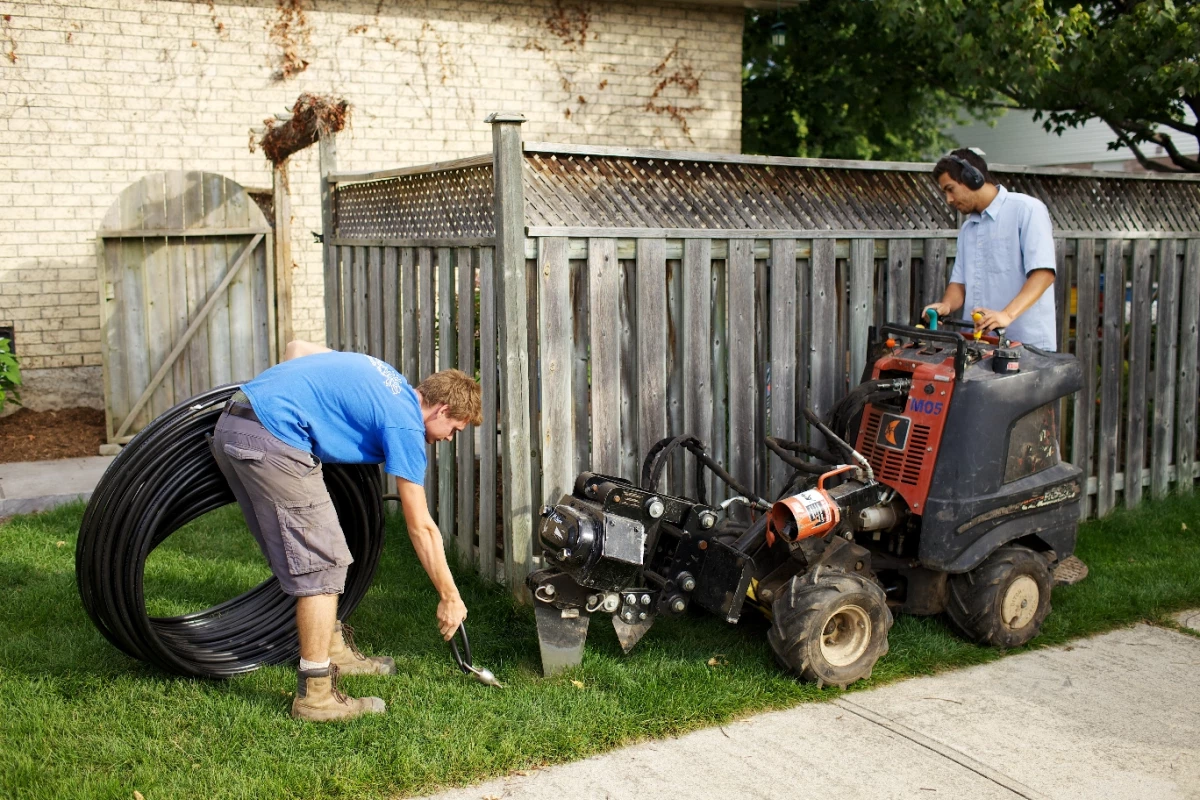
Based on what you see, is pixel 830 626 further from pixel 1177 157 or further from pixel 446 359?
pixel 1177 157

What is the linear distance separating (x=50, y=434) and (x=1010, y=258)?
7.60 m

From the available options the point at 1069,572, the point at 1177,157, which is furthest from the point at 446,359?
the point at 1177,157

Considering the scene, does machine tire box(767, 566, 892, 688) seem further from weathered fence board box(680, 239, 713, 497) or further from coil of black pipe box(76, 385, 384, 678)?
coil of black pipe box(76, 385, 384, 678)

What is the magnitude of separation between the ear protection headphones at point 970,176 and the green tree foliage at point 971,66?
4324 mm

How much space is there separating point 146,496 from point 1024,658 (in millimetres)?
3714

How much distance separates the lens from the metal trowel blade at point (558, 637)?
4.60m

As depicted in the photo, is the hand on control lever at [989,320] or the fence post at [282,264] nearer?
the hand on control lever at [989,320]

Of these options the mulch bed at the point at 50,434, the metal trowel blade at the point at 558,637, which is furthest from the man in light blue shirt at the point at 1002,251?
the mulch bed at the point at 50,434

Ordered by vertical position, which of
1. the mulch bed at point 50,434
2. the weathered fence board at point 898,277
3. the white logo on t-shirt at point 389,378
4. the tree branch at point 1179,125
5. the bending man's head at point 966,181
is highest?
the tree branch at point 1179,125

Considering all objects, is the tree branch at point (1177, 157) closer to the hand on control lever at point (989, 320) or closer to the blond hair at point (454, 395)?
the hand on control lever at point (989, 320)

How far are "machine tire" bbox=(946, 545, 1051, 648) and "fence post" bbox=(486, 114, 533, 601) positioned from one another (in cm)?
193

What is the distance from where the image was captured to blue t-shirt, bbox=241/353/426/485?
4125mm

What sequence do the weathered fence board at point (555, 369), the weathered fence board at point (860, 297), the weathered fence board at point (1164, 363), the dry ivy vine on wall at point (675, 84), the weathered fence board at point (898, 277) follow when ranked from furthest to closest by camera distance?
the dry ivy vine on wall at point (675, 84)
the weathered fence board at point (1164, 363)
the weathered fence board at point (898, 277)
the weathered fence board at point (860, 297)
the weathered fence board at point (555, 369)

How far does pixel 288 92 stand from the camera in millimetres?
10500
